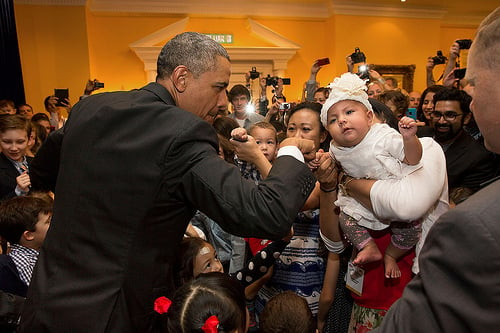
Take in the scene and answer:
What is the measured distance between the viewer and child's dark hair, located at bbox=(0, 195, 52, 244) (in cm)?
197

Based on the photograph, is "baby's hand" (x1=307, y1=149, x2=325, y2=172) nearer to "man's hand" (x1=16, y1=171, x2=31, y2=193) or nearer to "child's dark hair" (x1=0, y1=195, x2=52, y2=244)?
"child's dark hair" (x1=0, y1=195, x2=52, y2=244)

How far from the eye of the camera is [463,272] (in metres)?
0.61

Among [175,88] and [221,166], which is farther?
[175,88]

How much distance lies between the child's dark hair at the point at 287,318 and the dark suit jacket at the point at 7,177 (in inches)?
92.6

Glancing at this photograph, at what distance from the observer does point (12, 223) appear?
1.96 m

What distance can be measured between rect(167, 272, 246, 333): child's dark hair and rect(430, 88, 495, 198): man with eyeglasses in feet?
6.01

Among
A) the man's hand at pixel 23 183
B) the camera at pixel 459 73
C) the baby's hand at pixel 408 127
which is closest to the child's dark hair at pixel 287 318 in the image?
the baby's hand at pixel 408 127

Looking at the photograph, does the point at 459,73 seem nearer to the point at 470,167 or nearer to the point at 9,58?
the point at 470,167

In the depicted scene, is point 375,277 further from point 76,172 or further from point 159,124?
point 76,172

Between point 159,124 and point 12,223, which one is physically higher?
point 159,124

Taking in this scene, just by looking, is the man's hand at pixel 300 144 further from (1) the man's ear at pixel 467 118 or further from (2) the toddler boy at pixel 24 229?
(1) the man's ear at pixel 467 118

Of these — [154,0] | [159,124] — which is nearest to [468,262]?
[159,124]

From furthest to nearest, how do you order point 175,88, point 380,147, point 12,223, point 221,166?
1. point 12,223
2. point 380,147
3. point 175,88
4. point 221,166

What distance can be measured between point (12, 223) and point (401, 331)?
1927mm
